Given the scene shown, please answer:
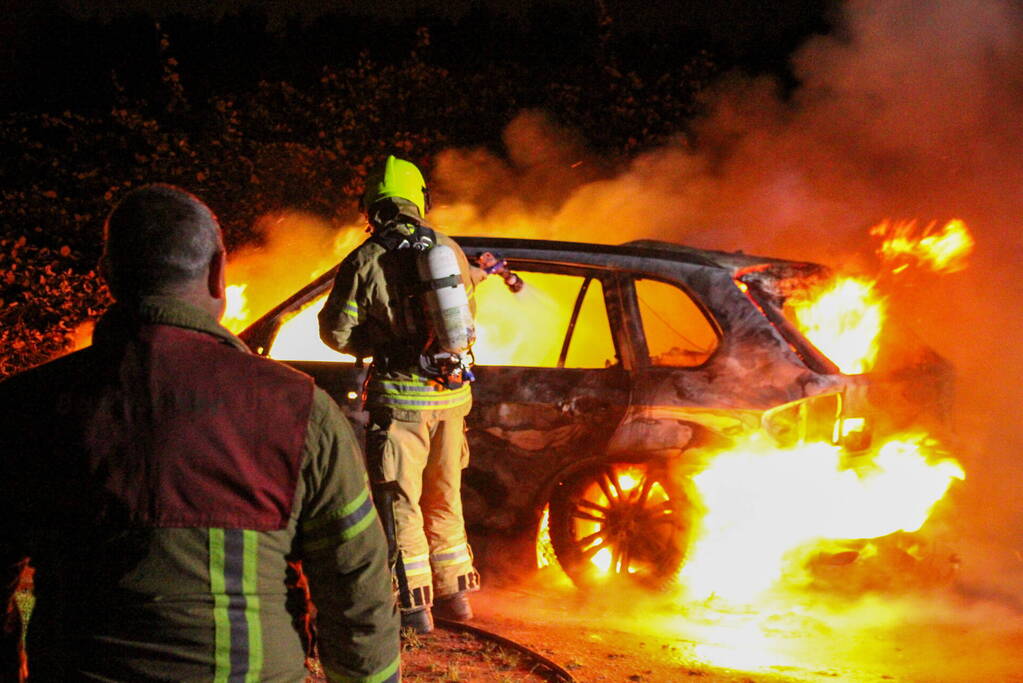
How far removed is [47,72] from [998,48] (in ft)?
46.6

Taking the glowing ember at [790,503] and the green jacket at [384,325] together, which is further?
the glowing ember at [790,503]

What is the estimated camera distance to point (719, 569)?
4801 mm

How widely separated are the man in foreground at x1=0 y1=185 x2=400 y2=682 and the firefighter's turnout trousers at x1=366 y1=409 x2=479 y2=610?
2587mm

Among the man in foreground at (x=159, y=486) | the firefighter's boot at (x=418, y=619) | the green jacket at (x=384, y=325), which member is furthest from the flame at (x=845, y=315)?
the man in foreground at (x=159, y=486)

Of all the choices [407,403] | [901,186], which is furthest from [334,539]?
[901,186]

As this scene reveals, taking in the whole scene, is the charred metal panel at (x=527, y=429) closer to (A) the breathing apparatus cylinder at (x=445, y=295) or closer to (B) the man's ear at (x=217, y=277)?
(A) the breathing apparatus cylinder at (x=445, y=295)

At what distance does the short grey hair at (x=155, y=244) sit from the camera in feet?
5.57

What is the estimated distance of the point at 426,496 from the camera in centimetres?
452

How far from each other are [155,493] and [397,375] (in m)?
2.78

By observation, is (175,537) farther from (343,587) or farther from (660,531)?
(660,531)

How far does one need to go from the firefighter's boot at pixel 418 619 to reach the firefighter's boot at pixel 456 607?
0.20 metres

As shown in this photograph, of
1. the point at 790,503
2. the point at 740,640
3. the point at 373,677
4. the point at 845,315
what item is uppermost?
the point at 845,315

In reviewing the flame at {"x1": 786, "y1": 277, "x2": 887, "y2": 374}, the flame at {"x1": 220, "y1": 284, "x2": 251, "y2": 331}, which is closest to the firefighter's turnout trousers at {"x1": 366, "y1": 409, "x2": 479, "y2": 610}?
the flame at {"x1": 786, "y1": 277, "x2": 887, "y2": 374}

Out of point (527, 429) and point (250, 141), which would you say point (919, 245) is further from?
point (250, 141)
